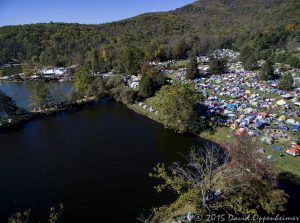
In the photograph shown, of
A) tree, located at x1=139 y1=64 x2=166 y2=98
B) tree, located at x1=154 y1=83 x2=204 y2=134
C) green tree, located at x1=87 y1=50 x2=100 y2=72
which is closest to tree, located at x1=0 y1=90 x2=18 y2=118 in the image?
tree, located at x1=139 y1=64 x2=166 y2=98

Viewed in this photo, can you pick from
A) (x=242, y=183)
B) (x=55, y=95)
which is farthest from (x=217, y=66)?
(x=242, y=183)

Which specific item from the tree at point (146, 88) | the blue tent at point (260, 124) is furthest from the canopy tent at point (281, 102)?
the tree at point (146, 88)

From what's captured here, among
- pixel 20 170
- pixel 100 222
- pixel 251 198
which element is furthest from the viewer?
pixel 20 170

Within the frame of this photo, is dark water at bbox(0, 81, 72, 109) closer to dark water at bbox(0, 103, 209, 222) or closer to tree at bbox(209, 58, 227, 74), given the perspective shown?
dark water at bbox(0, 103, 209, 222)

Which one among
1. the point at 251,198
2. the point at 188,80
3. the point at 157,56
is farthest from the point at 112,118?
the point at 157,56

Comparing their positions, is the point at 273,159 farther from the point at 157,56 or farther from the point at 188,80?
the point at 157,56

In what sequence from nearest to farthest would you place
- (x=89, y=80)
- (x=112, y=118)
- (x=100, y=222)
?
(x=100, y=222)
(x=112, y=118)
(x=89, y=80)

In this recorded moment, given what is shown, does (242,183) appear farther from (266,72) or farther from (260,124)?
(266,72)

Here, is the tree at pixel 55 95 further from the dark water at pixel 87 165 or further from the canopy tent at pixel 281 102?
the canopy tent at pixel 281 102
